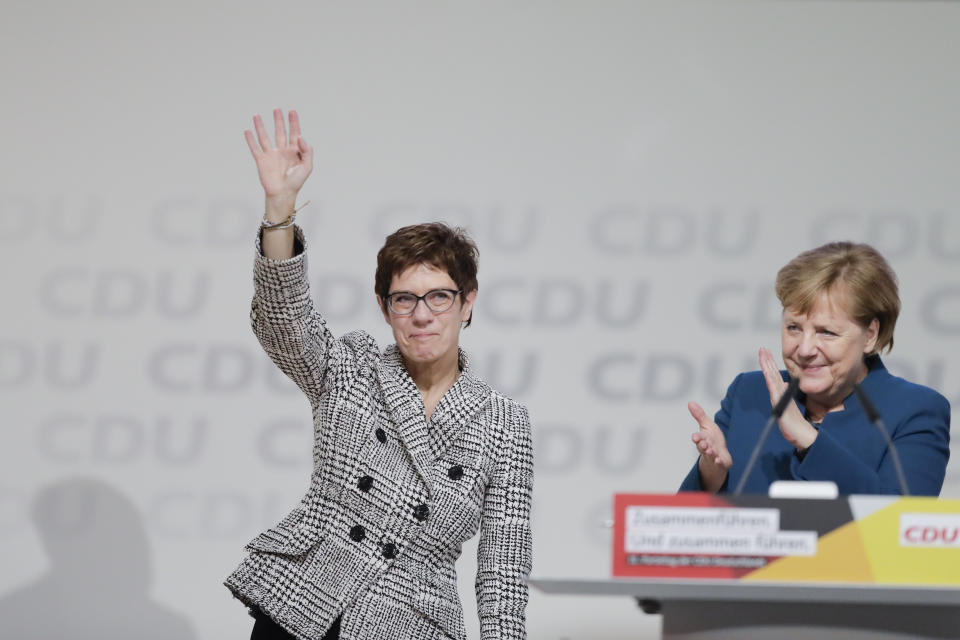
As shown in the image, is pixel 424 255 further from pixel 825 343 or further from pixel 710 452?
pixel 825 343

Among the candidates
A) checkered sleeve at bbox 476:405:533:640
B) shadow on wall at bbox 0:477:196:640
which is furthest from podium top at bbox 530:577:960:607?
shadow on wall at bbox 0:477:196:640

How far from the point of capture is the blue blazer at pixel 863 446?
6.03 ft

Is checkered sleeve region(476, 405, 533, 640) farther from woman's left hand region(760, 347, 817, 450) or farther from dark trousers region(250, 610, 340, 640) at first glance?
woman's left hand region(760, 347, 817, 450)

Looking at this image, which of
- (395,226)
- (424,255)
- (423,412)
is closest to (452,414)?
(423,412)

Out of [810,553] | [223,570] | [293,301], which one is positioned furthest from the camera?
[223,570]

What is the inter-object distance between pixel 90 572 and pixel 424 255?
234 centimetres

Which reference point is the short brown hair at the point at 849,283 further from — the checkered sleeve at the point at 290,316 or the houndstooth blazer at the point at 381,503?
the checkered sleeve at the point at 290,316

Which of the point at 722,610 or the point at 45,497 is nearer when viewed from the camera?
the point at 722,610

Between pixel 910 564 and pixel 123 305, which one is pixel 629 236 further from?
pixel 910 564

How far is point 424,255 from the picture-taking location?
2168 mm

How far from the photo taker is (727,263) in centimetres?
390

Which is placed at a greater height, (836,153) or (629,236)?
(836,153)

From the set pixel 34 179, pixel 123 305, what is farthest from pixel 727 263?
pixel 34 179

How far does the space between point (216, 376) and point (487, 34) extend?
1.51 m
